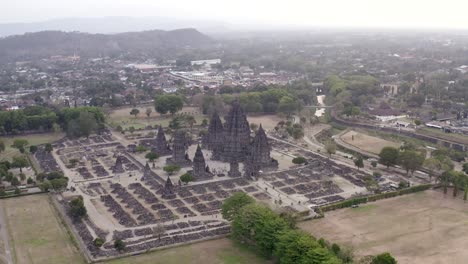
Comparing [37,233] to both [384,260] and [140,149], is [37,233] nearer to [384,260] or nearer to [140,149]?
[140,149]

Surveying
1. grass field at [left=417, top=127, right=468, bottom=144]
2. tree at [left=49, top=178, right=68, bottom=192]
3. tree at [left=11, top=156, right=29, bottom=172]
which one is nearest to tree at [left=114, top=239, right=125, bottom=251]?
tree at [left=49, top=178, right=68, bottom=192]

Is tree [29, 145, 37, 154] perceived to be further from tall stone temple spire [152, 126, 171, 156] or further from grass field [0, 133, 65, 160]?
tall stone temple spire [152, 126, 171, 156]

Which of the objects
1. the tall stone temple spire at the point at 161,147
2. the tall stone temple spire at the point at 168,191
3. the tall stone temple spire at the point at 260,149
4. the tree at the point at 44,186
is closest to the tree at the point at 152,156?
the tall stone temple spire at the point at 161,147

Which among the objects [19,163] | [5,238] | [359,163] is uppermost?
[19,163]

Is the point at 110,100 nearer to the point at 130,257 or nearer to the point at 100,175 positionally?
the point at 100,175

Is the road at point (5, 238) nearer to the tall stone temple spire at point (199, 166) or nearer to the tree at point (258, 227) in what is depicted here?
the tree at point (258, 227)

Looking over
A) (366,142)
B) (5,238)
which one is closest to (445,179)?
(366,142)
